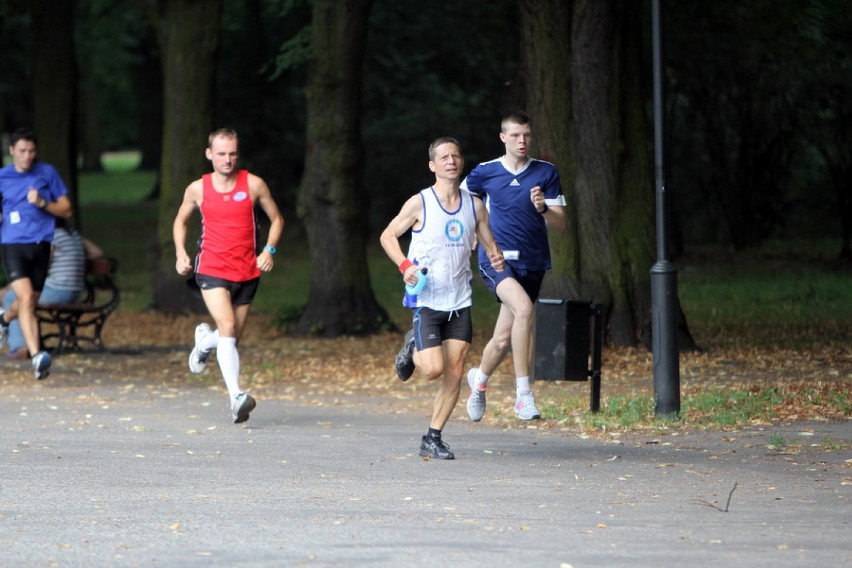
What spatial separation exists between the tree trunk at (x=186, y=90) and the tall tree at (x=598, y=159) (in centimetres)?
657

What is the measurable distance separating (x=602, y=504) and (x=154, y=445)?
11.7ft

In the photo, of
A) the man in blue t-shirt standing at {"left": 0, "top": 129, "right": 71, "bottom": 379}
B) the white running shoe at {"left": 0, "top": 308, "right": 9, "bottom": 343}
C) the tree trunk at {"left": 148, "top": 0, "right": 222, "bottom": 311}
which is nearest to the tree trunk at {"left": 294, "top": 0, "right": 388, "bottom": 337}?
the tree trunk at {"left": 148, "top": 0, "right": 222, "bottom": 311}

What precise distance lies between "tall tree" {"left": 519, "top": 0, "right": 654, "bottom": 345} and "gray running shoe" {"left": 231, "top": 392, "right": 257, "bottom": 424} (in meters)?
5.52

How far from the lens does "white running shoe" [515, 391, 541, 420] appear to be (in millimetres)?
11453

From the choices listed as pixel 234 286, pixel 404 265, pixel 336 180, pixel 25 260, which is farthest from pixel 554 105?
pixel 404 265

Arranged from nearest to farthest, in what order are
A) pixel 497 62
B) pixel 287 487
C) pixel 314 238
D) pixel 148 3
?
1. pixel 287 487
2. pixel 314 238
3. pixel 148 3
4. pixel 497 62

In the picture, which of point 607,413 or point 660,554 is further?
point 607,413

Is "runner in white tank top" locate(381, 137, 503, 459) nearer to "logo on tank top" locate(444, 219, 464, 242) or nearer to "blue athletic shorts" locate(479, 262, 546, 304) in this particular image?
A: "logo on tank top" locate(444, 219, 464, 242)

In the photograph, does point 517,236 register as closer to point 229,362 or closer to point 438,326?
point 438,326

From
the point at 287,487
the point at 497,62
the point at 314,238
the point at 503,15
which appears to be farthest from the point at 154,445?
the point at 497,62

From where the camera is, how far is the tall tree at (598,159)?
53.3ft

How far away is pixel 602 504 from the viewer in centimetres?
818

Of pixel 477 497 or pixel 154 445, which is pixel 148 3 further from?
pixel 477 497

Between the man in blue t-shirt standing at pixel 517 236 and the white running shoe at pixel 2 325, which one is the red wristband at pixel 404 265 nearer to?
the man in blue t-shirt standing at pixel 517 236
